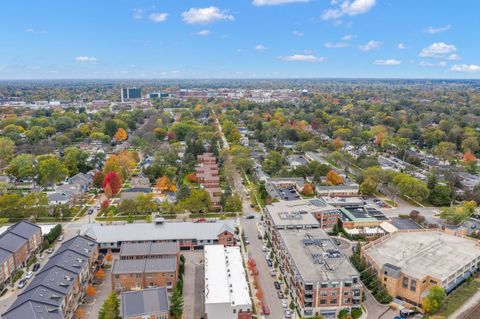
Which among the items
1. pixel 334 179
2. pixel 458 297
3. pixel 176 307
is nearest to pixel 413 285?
pixel 458 297

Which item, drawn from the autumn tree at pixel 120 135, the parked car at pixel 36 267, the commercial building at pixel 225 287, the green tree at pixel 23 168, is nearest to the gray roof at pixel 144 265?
the commercial building at pixel 225 287

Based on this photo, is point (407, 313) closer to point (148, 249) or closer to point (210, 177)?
point (148, 249)

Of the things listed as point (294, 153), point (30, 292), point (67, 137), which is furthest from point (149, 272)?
point (67, 137)

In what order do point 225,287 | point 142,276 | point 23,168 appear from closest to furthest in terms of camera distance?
point 225,287, point 142,276, point 23,168

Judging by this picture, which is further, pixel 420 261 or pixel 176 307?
pixel 420 261

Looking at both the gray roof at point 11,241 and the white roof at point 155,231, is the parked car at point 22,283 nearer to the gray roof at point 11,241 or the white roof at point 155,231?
the gray roof at point 11,241

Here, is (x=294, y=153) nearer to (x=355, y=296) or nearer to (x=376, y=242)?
(x=376, y=242)

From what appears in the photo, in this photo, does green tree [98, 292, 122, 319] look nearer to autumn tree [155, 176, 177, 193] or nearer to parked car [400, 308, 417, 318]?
parked car [400, 308, 417, 318]

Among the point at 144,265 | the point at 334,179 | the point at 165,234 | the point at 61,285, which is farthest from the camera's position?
the point at 334,179
